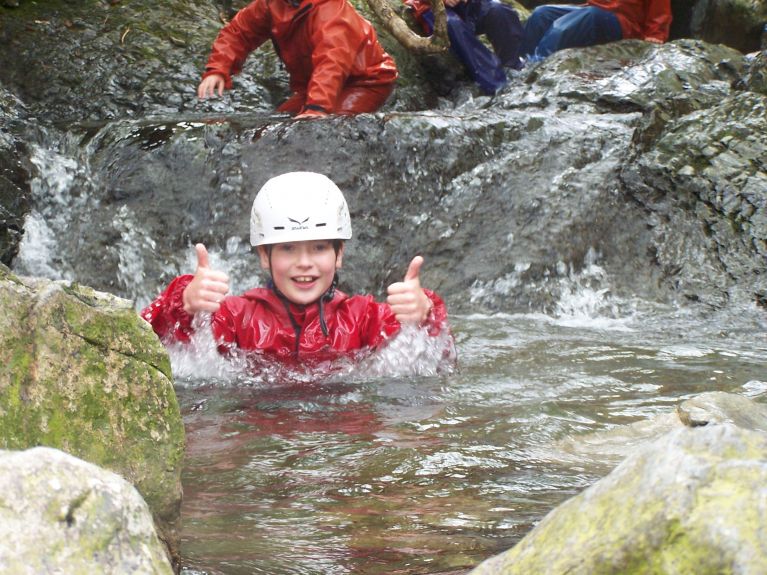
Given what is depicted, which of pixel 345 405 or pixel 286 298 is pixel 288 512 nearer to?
pixel 345 405

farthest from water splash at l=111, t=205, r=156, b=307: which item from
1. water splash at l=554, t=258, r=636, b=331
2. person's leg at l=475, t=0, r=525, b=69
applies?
person's leg at l=475, t=0, r=525, b=69

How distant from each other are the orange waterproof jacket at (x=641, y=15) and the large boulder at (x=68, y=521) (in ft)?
34.8

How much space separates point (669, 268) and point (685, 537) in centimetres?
646

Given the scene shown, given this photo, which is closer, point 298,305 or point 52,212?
point 298,305

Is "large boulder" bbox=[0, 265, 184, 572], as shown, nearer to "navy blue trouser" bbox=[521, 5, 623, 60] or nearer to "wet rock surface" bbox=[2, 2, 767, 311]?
"wet rock surface" bbox=[2, 2, 767, 311]

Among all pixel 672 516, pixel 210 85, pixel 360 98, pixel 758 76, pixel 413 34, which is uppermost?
pixel 413 34

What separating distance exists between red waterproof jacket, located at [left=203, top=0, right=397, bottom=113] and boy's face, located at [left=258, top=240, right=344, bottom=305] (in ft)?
10.3

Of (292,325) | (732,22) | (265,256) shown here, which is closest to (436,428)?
(292,325)

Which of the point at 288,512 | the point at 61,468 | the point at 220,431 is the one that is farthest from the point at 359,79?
the point at 61,468

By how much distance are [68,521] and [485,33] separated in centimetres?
1088

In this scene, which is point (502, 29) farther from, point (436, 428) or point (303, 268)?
point (436, 428)

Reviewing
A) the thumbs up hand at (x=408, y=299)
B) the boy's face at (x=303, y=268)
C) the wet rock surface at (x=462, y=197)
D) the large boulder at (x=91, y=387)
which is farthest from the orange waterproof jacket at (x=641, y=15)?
the large boulder at (x=91, y=387)

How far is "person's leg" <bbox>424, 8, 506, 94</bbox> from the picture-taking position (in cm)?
1126

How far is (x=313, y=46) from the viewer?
9.16 meters
